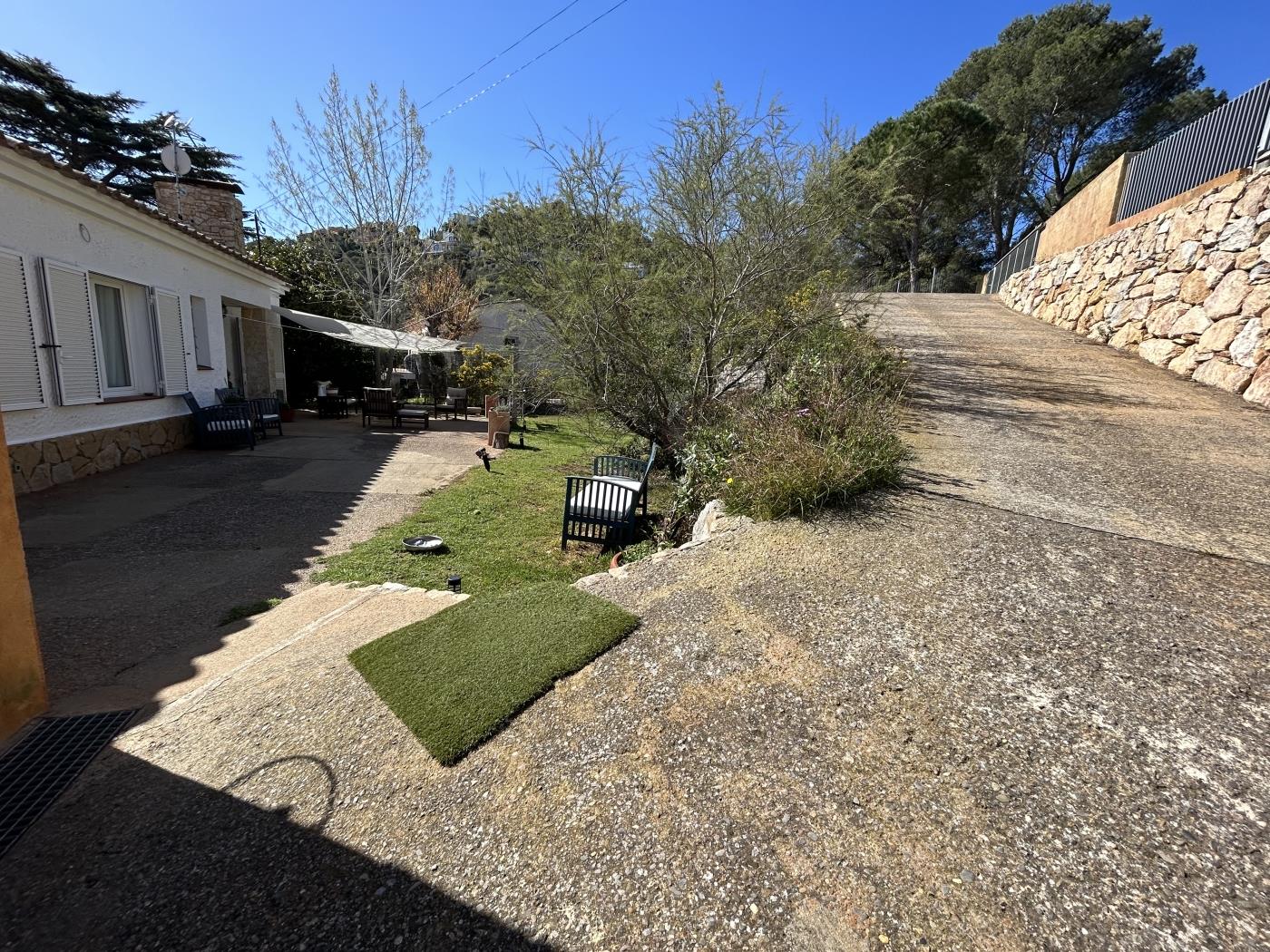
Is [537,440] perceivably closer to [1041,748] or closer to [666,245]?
[666,245]

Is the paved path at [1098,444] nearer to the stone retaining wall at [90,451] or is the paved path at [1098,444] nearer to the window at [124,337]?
the stone retaining wall at [90,451]

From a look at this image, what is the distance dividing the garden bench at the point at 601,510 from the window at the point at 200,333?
28.2ft

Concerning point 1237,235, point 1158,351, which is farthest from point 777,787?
point 1158,351

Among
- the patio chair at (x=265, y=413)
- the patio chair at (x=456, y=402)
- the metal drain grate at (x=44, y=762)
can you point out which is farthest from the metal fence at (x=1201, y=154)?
the patio chair at (x=265, y=413)

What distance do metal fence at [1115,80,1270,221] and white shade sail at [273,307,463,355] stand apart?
15.2m

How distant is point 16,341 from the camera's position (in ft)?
21.6

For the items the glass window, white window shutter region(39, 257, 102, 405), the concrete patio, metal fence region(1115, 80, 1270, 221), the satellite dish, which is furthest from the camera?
the satellite dish

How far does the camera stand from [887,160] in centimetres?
766

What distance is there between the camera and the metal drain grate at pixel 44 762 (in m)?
2.20

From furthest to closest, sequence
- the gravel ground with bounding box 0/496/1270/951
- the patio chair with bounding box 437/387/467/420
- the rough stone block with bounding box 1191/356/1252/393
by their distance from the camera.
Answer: the patio chair with bounding box 437/387/467/420
the rough stone block with bounding box 1191/356/1252/393
the gravel ground with bounding box 0/496/1270/951

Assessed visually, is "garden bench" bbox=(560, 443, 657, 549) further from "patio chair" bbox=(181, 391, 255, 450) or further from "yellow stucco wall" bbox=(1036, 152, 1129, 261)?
"yellow stucco wall" bbox=(1036, 152, 1129, 261)

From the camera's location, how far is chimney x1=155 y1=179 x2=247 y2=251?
1278 centimetres

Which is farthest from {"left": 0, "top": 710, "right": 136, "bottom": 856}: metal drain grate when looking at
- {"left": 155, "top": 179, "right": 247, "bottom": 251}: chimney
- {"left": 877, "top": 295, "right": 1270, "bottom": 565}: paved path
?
{"left": 155, "top": 179, "right": 247, "bottom": 251}: chimney

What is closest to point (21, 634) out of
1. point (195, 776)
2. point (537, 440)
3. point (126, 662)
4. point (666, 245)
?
point (126, 662)
